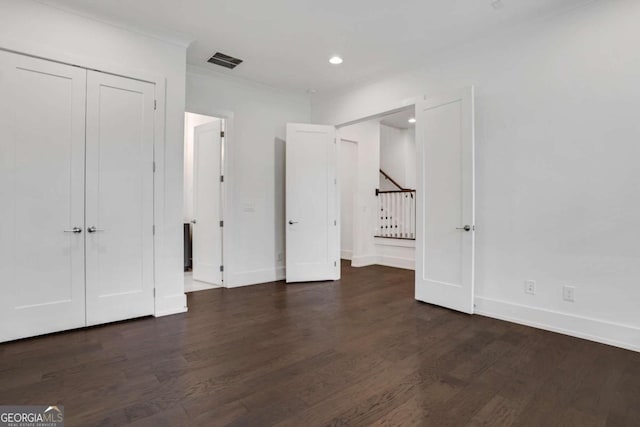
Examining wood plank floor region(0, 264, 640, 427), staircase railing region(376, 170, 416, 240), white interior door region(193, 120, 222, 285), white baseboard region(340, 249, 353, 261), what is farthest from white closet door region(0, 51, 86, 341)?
staircase railing region(376, 170, 416, 240)

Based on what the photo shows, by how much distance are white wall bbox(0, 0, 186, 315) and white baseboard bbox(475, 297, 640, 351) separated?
3.32 m

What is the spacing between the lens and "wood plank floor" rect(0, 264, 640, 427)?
1.85 m

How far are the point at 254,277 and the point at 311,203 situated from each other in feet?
4.60

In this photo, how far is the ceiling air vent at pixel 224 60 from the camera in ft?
13.7

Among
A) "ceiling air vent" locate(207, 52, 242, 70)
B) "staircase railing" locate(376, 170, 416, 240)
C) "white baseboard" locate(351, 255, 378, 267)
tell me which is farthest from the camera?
"staircase railing" locate(376, 170, 416, 240)

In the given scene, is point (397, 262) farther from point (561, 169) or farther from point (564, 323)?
point (561, 169)

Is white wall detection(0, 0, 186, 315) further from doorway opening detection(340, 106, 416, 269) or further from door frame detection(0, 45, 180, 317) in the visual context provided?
doorway opening detection(340, 106, 416, 269)

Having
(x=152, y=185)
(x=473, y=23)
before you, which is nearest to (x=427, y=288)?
(x=473, y=23)

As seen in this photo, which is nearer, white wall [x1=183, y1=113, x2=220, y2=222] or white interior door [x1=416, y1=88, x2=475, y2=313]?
white interior door [x1=416, y1=88, x2=475, y2=313]

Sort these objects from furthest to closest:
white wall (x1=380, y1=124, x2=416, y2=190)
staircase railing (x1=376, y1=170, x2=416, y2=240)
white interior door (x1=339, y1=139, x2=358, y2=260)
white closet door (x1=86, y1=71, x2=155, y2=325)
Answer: white wall (x1=380, y1=124, x2=416, y2=190) < white interior door (x1=339, y1=139, x2=358, y2=260) < staircase railing (x1=376, y1=170, x2=416, y2=240) < white closet door (x1=86, y1=71, x2=155, y2=325)

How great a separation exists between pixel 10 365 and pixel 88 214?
4.32 ft

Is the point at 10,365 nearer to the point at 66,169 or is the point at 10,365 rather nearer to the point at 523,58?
the point at 66,169

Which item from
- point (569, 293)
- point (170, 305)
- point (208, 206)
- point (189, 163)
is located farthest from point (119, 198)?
point (569, 293)

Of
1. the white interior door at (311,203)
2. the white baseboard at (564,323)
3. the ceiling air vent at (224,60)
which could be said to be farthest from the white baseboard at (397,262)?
the ceiling air vent at (224,60)
